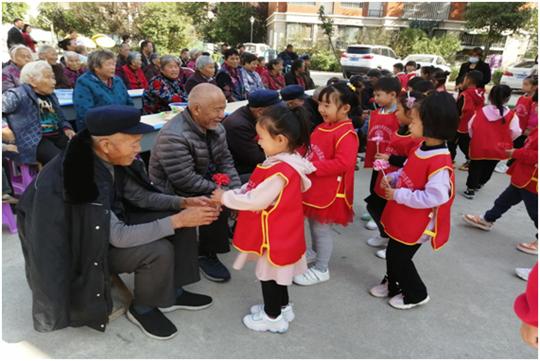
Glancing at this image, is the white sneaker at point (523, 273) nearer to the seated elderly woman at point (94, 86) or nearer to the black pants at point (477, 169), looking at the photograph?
the black pants at point (477, 169)

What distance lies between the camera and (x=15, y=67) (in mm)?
4496

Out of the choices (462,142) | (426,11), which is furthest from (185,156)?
(426,11)

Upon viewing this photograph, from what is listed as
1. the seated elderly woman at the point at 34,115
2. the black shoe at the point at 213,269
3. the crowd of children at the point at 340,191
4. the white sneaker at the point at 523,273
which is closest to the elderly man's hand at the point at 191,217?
the crowd of children at the point at 340,191

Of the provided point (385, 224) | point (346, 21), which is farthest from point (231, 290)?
point (346, 21)

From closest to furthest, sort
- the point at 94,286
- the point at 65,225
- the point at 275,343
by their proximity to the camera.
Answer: the point at 65,225 → the point at 94,286 → the point at 275,343

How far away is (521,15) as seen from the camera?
18141mm

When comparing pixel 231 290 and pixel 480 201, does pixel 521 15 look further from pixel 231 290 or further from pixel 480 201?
pixel 231 290

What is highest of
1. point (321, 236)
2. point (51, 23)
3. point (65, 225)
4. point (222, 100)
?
point (51, 23)

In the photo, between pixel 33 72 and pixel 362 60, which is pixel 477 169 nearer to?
pixel 33 72

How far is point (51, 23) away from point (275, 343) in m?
32.7

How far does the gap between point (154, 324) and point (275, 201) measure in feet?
3.43

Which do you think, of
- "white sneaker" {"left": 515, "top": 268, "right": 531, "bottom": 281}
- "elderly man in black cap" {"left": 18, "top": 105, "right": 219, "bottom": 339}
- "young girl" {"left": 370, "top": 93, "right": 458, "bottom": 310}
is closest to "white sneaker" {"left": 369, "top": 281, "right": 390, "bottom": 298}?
"young girl" {"left": 370, "top": 93, "right": 458, "bottom": 310}

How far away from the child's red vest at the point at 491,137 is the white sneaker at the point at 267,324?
3.56 metres

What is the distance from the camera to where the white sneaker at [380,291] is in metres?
2.55
